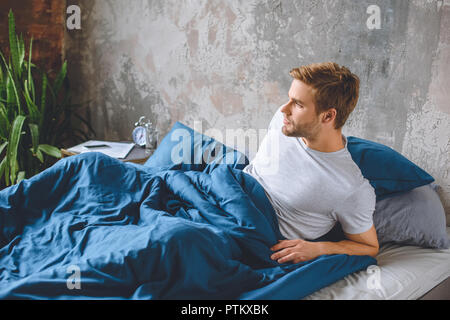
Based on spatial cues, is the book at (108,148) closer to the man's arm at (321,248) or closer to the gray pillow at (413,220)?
the man's arm at (321,248)

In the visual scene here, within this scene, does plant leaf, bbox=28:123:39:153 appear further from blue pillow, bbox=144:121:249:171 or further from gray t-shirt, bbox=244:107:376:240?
gray t-shirt, bbox=244:107:376:240

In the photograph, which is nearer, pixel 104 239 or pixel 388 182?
pixel 104 239

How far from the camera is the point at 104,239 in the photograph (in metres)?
1.30

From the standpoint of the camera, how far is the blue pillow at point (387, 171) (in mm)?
1602

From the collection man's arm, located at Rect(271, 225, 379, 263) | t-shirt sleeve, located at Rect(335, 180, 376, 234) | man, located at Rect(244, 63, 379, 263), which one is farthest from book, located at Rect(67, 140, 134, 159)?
t-shirt sleeve, located at Rect(335, 180, 376, 234)

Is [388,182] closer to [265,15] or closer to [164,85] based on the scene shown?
[265,15]

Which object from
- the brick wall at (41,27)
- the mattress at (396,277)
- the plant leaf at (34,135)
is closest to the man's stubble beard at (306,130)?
the mattress at (396,277)

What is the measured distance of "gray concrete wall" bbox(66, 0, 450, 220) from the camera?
69.1 inches

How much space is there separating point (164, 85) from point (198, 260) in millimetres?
1957

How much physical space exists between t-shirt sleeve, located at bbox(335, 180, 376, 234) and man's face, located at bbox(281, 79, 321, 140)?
0.26 m

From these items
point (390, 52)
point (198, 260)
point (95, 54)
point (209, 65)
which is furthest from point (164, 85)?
point (198, 260)

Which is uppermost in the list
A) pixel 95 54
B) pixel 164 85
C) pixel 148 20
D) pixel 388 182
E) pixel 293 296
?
pixel 148 20

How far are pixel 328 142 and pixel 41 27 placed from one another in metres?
2.68

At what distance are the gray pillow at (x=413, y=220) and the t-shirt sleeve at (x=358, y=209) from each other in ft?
0.70
